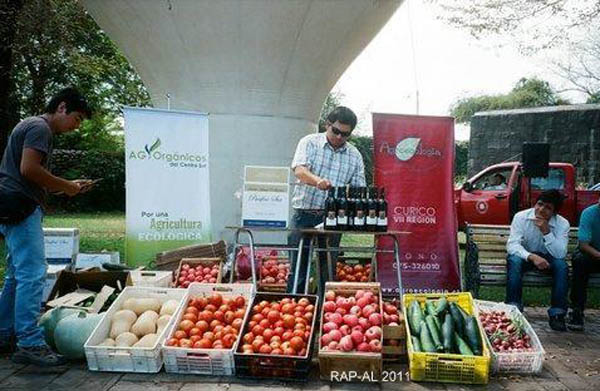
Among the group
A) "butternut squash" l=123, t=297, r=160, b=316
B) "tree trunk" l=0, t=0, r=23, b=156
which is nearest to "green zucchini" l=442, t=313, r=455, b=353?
"butternut squash" l=123, t=297, r=160, b=316

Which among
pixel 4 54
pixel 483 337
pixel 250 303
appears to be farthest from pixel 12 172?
pixel 4 54

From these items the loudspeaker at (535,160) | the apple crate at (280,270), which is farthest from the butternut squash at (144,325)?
the loudspeaker at (535,160)

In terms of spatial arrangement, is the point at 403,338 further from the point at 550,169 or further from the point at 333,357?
the point at 550,169

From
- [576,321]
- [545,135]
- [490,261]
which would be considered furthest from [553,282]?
[545,135]

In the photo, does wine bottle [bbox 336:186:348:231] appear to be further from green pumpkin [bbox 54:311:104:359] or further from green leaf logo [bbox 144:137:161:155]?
green leaf logo [bbox 144:137:161:155]

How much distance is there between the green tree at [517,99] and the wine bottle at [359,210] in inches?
1471

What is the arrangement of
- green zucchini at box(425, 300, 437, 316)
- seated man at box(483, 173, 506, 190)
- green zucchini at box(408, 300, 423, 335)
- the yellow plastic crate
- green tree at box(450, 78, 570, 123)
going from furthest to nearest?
green tree at box(450, 78, 570, 123) → seated man at box(483, 173, 506, 190) → green zucchini at box(425, 300, 437, 316) → green zucchini at box(408, 300, 423, 335) → the yellow plastic crate

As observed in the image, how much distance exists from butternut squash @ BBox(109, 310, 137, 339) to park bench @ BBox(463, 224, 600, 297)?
3.72m

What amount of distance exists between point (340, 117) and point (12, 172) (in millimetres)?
2706

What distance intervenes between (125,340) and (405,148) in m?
3.69

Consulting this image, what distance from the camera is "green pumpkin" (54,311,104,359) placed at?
169 inches

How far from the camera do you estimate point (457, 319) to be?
4.44 meters

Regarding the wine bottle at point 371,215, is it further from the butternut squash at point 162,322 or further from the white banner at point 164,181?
the white banner at point 164,181

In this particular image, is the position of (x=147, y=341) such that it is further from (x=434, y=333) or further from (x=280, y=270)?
(x=280, y=270)
